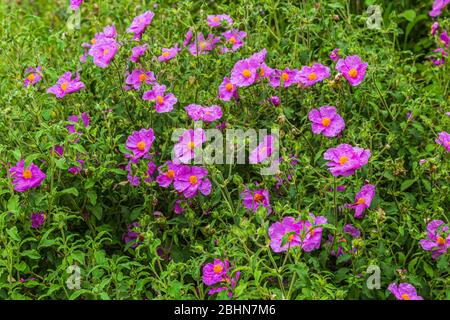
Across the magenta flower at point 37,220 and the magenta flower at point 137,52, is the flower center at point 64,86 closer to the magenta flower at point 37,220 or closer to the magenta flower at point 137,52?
the magenta flower at point 137,52

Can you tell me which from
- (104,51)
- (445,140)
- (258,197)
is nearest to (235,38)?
(104,51)

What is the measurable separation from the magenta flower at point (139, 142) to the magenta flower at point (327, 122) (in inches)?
23.2

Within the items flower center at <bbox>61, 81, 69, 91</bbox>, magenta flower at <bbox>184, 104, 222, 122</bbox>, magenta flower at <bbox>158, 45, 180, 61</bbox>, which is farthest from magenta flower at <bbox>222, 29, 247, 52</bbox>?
flower center at <bbox>61, 81, 69, 91</bbox>

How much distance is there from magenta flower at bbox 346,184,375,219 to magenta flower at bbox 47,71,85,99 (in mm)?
1140

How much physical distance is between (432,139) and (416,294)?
822mm

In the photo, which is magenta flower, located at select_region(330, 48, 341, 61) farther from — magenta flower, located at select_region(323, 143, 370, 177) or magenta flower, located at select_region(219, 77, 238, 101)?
magenta flower, located at select_region(323, 143, 370, 177)

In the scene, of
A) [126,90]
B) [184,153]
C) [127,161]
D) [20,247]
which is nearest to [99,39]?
[126,90]

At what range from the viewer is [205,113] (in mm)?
2705

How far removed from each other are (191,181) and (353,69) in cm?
76

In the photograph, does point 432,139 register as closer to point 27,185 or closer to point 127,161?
point 127,161

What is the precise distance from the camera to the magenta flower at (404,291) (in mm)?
2391

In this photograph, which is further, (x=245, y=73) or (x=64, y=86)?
(x=64, y=86)

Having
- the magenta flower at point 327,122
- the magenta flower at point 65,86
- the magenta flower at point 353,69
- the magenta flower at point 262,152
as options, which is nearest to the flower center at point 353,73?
the magenta flower at point 353,69

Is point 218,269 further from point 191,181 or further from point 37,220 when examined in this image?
point 37,220
